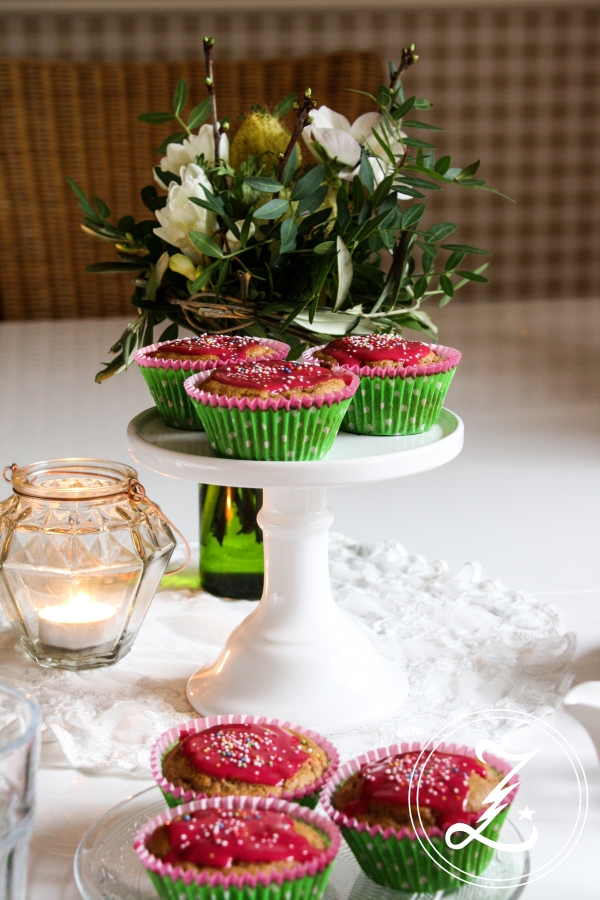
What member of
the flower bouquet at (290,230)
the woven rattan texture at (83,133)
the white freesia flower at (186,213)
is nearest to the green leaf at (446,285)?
the flower bouquet at (290,230)

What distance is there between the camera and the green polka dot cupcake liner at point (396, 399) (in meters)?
0.78

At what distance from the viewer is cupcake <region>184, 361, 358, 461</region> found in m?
0.71

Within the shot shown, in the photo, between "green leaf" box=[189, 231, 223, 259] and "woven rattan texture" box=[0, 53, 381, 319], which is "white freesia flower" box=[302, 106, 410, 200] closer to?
"green leaf" box=[189, 231, 223, 259]

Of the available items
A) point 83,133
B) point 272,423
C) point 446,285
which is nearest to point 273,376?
point 272,423

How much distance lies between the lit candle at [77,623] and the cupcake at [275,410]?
19 centimetres

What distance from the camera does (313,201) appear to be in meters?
0.82

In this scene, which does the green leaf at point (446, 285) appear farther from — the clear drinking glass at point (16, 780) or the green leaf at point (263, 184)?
the clear drinking glass at point (16, 780)

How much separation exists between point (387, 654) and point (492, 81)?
297 cm

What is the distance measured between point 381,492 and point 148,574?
1.85 ft

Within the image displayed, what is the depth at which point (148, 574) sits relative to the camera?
0.85 meters

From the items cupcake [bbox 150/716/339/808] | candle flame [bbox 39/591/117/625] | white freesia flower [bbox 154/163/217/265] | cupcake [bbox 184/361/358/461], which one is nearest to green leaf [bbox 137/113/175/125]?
white freesia flower [bbox 154/163/217/265]

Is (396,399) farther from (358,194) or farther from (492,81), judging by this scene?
(492,81)

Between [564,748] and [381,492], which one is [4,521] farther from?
[381,492]

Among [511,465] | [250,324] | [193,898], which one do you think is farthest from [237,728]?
[511,465]
